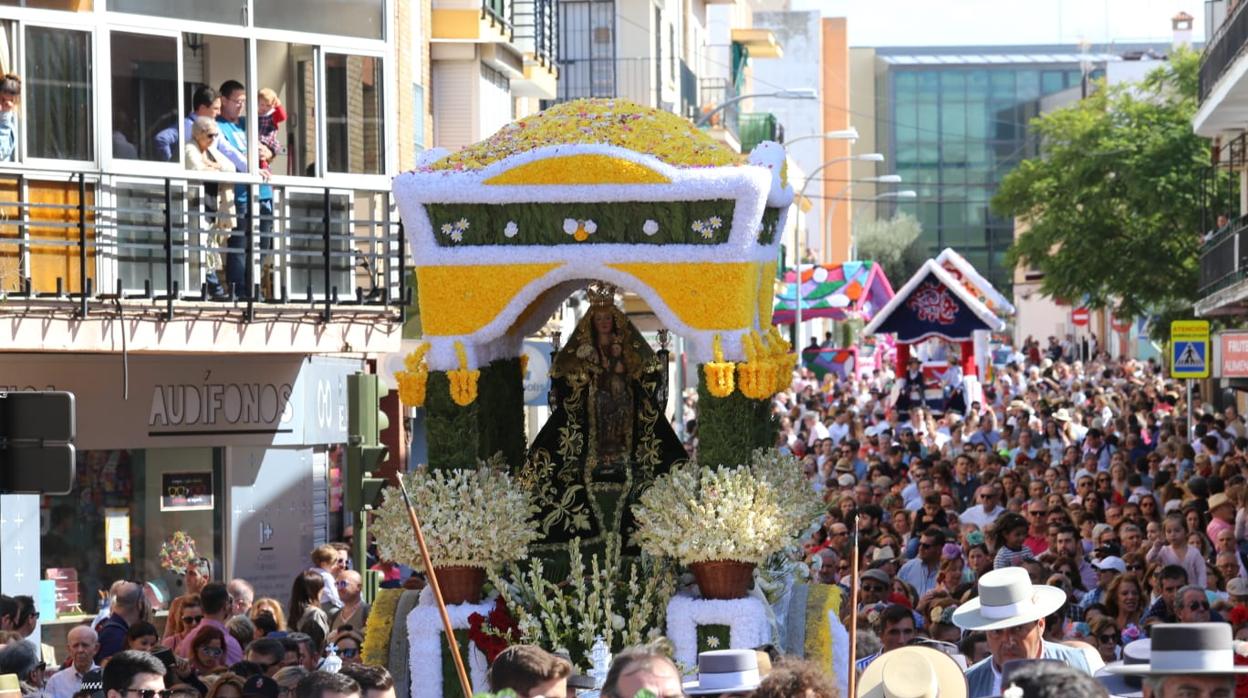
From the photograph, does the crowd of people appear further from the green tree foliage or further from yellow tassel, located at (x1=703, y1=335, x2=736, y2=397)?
the green tree foliage

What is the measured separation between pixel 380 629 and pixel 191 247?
485 centimetres

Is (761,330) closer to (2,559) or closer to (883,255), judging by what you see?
(2,559)

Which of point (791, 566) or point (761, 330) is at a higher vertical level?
point (761, 330)

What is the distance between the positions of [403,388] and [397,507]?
630mm

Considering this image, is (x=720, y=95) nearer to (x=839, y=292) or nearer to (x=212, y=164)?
(x=839, y=292)

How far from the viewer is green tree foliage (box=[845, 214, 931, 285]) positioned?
108500 mm

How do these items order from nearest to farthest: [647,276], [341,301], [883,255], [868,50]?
[647,276] → [341,301] → [883,255] → [868,50]

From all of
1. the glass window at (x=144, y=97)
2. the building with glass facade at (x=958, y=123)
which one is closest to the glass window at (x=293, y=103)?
the glass window at (x=144, y=97)

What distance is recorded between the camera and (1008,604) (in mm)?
8930

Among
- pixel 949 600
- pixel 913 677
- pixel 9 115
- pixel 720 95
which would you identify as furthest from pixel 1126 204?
pixel 913 677

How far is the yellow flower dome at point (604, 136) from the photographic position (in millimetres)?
11922

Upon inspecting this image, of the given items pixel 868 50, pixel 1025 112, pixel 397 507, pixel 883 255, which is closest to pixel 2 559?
pixel 397 507

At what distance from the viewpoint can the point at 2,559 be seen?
53.9 feet

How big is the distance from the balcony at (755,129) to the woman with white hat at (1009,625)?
43.0m
